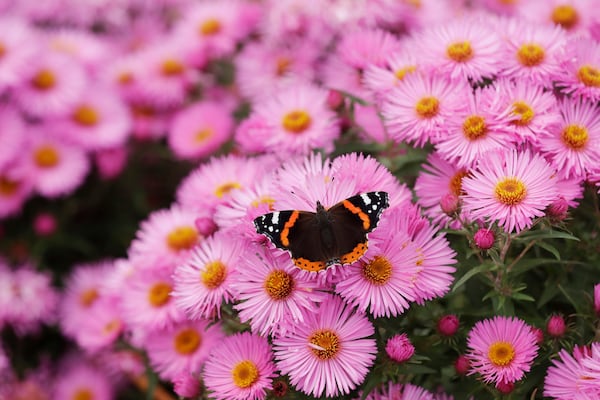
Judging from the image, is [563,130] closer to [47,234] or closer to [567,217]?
[567,217]

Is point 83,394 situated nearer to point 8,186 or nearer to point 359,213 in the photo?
point 8,186

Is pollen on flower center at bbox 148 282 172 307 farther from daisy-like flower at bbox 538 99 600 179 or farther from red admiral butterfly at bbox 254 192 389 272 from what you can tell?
daisy-like flower at bbox 538 99 600 179

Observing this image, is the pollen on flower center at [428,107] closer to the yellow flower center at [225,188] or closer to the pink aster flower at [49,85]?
the yellow flower center at [225,188]

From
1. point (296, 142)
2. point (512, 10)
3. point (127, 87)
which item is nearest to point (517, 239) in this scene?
point (296, 142)

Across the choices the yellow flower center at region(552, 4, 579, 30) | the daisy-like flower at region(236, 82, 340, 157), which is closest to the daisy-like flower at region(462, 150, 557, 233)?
A: the daisy-like flower at region(236, 82, 340, 157)

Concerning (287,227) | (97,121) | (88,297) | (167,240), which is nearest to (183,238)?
(167,240)

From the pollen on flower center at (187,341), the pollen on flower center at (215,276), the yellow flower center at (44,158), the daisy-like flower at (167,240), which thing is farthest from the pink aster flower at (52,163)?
the pollen on flower center at (215,276)

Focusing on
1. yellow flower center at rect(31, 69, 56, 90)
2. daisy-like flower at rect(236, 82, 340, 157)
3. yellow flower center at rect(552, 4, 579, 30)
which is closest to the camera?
daisy-like flower at rect(236, 82, 340, 157)
